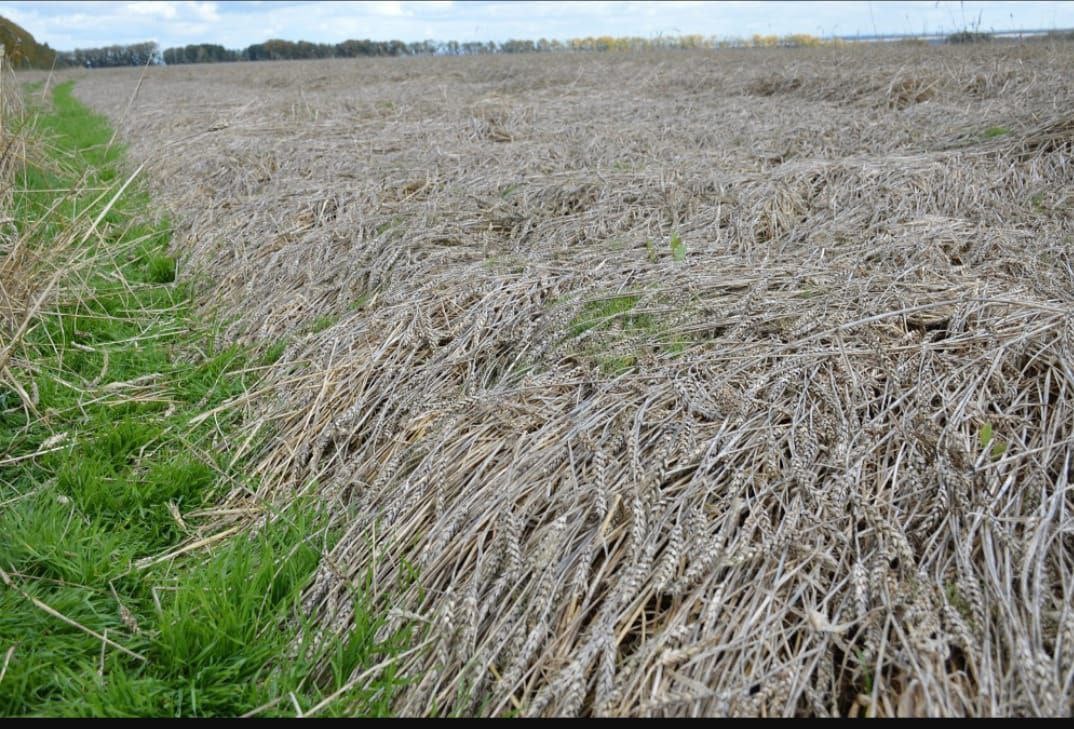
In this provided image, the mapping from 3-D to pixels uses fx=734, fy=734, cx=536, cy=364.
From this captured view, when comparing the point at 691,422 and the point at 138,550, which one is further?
the point at 138,550

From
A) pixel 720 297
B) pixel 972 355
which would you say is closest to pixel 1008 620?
pixel 972 355

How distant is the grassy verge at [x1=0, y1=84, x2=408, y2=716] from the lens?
1757 millimetres

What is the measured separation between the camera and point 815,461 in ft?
6.44

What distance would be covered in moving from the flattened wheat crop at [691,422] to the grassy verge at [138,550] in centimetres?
15

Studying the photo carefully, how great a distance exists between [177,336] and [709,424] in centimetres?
293

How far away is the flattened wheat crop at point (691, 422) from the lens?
1.54 m

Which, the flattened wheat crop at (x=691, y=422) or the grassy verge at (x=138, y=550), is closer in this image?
the flattened wheat crop at (x=691, y=422)

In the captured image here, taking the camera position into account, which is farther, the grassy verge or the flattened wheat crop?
the grassy verge

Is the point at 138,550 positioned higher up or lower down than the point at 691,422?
lower down

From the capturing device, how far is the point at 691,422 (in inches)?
82.1

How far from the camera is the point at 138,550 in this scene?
2.30 m

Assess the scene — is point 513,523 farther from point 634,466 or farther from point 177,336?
point 177,336

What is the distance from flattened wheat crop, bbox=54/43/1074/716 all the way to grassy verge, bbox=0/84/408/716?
150 mm

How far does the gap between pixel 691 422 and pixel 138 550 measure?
175cm
